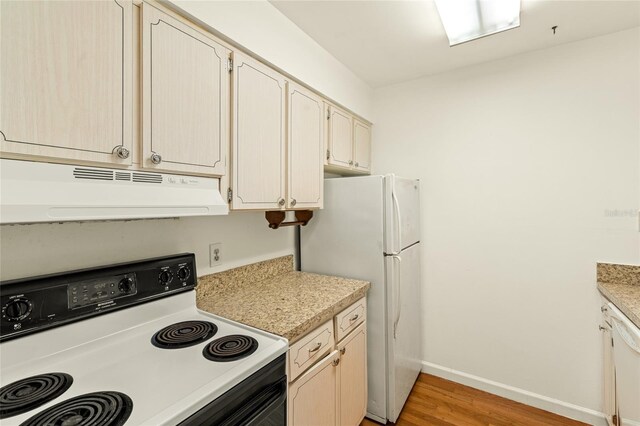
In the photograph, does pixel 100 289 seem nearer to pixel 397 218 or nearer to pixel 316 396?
pixel 316 396

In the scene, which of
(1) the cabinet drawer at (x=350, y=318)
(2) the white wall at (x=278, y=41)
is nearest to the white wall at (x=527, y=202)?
(2) the white wall at (x=278, y=41)

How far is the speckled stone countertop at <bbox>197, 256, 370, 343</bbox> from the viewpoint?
4.29 ft

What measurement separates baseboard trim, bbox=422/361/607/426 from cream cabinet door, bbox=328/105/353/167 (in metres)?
1.85

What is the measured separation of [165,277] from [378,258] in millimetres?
1228

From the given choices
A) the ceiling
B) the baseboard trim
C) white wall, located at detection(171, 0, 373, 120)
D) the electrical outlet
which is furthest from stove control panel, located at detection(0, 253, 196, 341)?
the baseboard trim

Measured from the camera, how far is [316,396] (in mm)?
1412

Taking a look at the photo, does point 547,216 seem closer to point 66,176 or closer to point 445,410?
point 445,410

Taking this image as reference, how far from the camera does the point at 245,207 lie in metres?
1.43

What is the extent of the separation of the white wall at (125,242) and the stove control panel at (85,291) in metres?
0.10

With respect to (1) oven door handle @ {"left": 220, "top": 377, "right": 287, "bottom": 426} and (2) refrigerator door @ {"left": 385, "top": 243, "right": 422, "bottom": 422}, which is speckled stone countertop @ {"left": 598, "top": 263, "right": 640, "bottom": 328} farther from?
(1) oven door handle @ {"left": 220, "top": 377, "right": 287, "bottom": 426}

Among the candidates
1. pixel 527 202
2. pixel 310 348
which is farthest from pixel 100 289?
pixel 527 202

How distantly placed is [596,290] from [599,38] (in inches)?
64.4

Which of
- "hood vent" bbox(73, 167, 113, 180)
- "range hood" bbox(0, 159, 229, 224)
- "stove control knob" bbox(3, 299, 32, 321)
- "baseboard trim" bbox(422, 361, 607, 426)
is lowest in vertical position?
"baseboard trim" bbox(422, 361, 607, 426)

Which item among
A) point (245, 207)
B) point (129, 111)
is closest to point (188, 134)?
point (129, 111)
